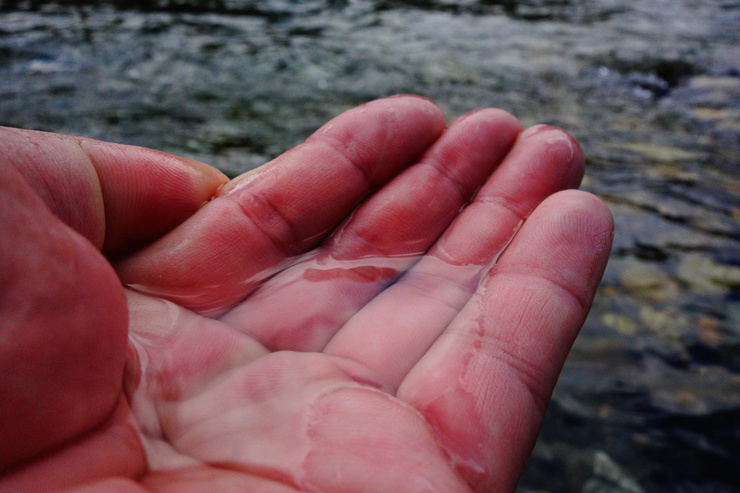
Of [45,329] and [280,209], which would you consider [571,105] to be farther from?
[45,329]

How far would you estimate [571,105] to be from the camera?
15.0ft

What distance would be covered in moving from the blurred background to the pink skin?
0.79m

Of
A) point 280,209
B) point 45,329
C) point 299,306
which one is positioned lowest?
point 299,306

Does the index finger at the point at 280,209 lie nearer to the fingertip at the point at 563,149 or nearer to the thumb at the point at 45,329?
the fingertip at the point at 563,149

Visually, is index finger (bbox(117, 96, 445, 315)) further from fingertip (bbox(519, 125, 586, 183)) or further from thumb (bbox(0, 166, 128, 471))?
thumb (bbox(0, 166, 128, 471))

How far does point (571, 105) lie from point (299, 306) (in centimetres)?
365

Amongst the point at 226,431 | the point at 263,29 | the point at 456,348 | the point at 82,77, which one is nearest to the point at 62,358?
the point at 226,431

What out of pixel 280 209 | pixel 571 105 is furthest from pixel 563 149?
pixel 571 105

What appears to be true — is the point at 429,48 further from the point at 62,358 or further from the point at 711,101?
the point at 62,358

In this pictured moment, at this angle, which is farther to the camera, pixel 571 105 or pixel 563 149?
pixel 571 105

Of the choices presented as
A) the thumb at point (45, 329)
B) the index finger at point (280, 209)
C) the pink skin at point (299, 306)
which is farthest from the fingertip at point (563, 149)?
the thumb at point (45, 329)

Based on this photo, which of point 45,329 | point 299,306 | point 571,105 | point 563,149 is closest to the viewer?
point 45,329

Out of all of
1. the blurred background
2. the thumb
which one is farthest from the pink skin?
the blurred background

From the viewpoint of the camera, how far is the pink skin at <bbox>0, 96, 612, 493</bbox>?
3.87 ft
